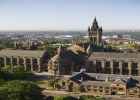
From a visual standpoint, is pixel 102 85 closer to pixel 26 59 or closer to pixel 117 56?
pixel 117 56

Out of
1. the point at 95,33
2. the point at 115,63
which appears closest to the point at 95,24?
the point at 95,33

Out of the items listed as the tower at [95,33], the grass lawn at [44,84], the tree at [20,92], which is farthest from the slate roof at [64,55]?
the tree at [20,92]

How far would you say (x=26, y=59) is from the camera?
11144 centimetres

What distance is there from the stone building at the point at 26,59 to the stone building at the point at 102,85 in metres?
33.4

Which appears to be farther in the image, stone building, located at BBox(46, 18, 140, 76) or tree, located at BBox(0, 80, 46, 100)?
stone building, located at BBox(46, 18, 140, 76)

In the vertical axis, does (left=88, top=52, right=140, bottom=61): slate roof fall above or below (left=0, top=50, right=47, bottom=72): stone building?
above

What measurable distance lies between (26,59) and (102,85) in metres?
50.0

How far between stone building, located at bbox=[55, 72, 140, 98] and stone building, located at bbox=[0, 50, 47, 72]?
1316 inches

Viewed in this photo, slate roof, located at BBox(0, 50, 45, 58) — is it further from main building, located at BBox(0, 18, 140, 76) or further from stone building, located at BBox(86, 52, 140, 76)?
stone building, located at BBox(86, 52, 140, 76)

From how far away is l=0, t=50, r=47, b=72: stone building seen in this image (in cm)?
11025

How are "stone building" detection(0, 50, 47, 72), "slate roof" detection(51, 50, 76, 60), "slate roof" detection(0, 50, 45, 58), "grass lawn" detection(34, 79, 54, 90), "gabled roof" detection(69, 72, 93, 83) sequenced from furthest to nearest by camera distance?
"slate roof" detection(0, 50, 45, 58) < "stone building" detection(0, 50, 47, 72) < "slate roof" detection(51, 50, 76, 60) < "grass lawn" detection(34, 79, 54, 90) < "gabled roof" detection(69, 72, 93, 83)

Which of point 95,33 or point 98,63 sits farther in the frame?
point 95,33

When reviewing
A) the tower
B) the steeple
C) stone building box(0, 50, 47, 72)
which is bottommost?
stone building box(0, 50, 47, 72)

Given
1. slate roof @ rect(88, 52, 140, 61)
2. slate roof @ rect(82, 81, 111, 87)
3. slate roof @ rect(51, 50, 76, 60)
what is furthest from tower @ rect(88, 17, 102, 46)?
slate roof @ rect(82, 81, 111, 87)
